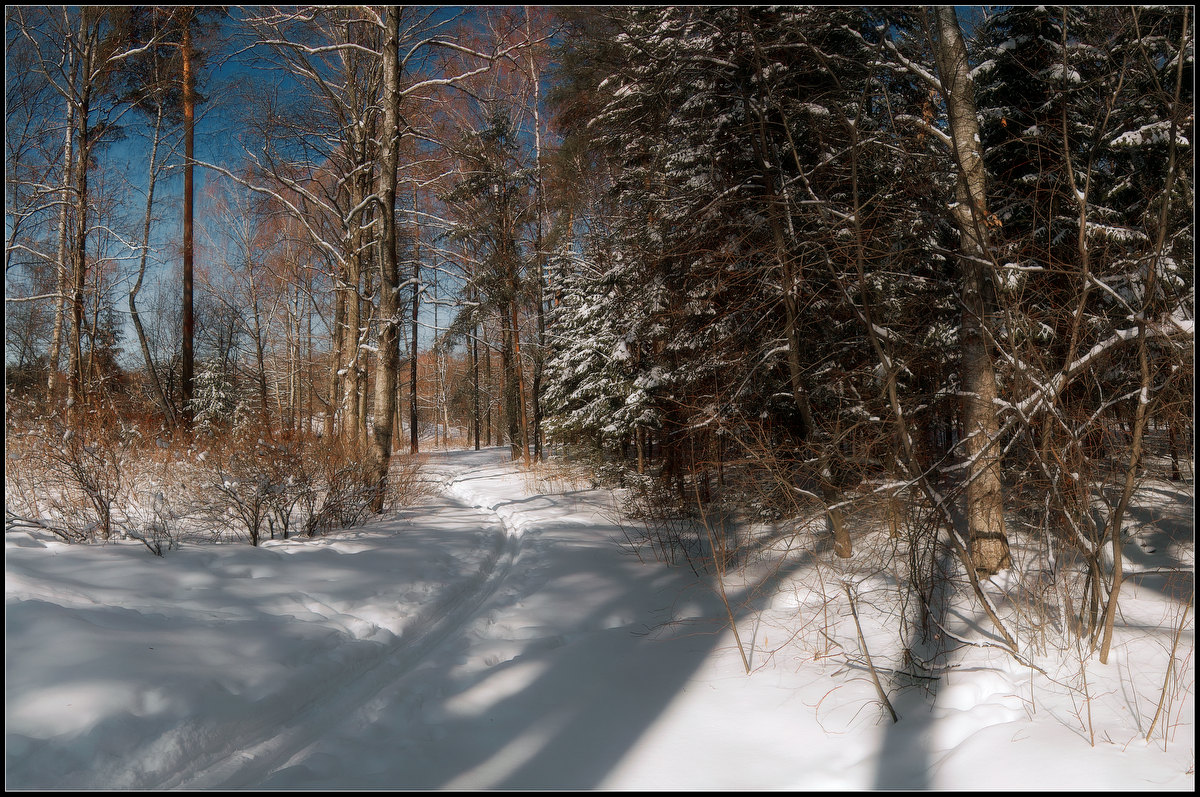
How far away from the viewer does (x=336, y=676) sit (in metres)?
3.89

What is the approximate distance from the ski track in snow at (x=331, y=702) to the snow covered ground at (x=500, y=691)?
0.05ft

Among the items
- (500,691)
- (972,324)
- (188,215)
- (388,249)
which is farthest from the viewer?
(188,215)

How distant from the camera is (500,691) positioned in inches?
152

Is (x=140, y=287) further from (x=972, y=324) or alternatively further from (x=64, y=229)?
(x=972, y=324)

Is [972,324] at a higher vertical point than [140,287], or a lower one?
lower

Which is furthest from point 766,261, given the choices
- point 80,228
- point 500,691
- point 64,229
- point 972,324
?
point 64,229

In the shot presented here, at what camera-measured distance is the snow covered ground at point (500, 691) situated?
289cm

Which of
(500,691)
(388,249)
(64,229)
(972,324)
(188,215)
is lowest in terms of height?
(500,691)

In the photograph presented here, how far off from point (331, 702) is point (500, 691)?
1043 mm

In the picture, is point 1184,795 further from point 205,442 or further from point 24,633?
point 205,442

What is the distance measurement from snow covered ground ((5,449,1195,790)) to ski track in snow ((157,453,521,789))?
0.02m

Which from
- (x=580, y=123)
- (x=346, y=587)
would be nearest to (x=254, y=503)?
(x=346, y=587)

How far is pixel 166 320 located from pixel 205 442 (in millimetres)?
24031

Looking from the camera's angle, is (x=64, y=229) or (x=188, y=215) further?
(x=188, y=215)
